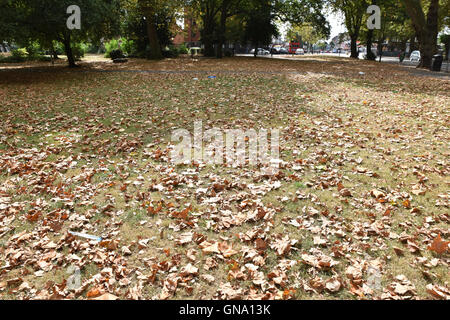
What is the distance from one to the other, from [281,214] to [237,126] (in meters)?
4.14

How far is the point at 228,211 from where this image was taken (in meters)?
4.06

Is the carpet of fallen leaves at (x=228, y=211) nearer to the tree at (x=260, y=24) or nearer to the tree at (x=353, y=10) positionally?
the tree at (x=260, y=24)

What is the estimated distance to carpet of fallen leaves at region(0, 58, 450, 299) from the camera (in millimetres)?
2914

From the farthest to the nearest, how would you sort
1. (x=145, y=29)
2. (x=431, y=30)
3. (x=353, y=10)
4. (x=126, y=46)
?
(x=353, y=10), (x=126, y=46), (x=145, y=29), (x=431, y=30)

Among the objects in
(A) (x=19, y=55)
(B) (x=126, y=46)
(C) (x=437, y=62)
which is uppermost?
(B) (x=126, y=46)

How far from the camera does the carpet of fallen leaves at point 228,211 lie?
9.56 feet

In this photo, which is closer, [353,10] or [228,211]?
[228,211]

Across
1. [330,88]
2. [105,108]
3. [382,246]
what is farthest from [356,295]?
[330,88]

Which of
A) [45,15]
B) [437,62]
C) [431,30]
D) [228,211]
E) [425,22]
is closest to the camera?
[228,211]

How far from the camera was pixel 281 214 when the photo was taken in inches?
156

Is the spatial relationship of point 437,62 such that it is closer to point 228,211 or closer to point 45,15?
point 228,211

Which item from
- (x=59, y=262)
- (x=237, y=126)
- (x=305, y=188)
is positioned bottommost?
(x=59, y=262)

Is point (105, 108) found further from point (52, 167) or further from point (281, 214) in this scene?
point (281, 214)

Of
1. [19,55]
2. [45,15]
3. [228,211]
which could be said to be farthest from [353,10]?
[228,211]
